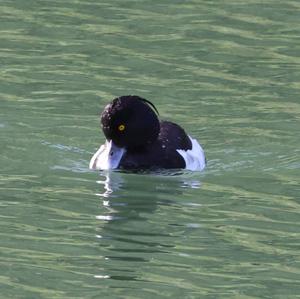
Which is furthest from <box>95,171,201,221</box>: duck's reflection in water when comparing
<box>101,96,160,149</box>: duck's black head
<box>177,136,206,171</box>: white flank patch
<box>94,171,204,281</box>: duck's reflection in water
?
<box>101,96,160,149</box>: duck's black head

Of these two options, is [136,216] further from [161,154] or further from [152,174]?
[161,154]

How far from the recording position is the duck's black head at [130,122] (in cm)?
1619

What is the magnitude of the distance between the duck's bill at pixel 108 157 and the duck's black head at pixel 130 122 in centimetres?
7

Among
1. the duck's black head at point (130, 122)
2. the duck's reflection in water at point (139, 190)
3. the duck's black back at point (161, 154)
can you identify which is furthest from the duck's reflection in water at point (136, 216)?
the duck's black head at point (130, 122)

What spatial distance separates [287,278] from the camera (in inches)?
470

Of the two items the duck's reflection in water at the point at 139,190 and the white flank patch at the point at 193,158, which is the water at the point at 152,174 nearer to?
the duck's reflection in water at the point at 139,190

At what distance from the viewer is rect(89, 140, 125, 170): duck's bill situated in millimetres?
16094

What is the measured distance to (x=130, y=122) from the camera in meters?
16.4

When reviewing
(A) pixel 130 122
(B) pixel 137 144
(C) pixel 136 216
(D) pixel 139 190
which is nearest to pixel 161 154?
(B) pixel 137 144

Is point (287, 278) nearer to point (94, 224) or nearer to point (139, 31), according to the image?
point (94, 224)

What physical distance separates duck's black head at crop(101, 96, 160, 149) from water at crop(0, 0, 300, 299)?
1.59 ft

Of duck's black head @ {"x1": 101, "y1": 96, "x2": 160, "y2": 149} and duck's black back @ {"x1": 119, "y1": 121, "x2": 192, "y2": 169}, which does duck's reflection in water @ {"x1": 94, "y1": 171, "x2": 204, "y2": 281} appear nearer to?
duck's black back @ {"x1": 119, "y1": 121, "x2": 192, "y2": 169}

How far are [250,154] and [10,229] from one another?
426cm

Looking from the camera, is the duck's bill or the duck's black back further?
the duck's black back
